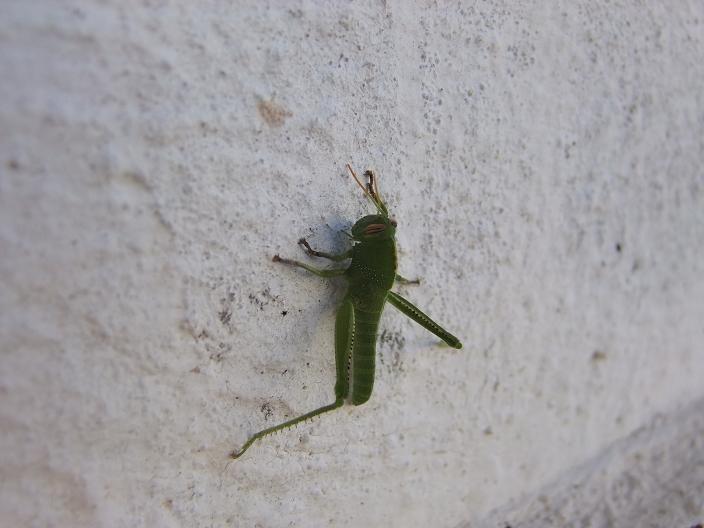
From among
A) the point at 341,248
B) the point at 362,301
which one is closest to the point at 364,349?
the point at 362,301

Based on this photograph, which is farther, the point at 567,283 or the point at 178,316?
the point at 567,283

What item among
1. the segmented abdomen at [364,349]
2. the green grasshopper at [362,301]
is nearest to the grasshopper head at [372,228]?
the green grasshopper at [362,301]

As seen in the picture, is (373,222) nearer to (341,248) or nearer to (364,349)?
(341,248)

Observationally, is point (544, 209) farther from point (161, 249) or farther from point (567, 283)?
point (161, 249)

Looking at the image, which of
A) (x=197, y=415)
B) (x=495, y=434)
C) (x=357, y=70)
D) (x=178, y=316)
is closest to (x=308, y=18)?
(x=357, y=70)

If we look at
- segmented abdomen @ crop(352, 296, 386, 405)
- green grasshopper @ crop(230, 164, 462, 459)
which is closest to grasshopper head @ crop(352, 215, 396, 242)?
green grasshopper @ crop(230, 164, 462, 459)

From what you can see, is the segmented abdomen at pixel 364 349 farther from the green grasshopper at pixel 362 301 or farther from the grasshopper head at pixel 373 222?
the grasshopper head at pixel 373 222

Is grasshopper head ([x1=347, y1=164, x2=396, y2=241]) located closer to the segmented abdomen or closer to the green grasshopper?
the green grasshopper
